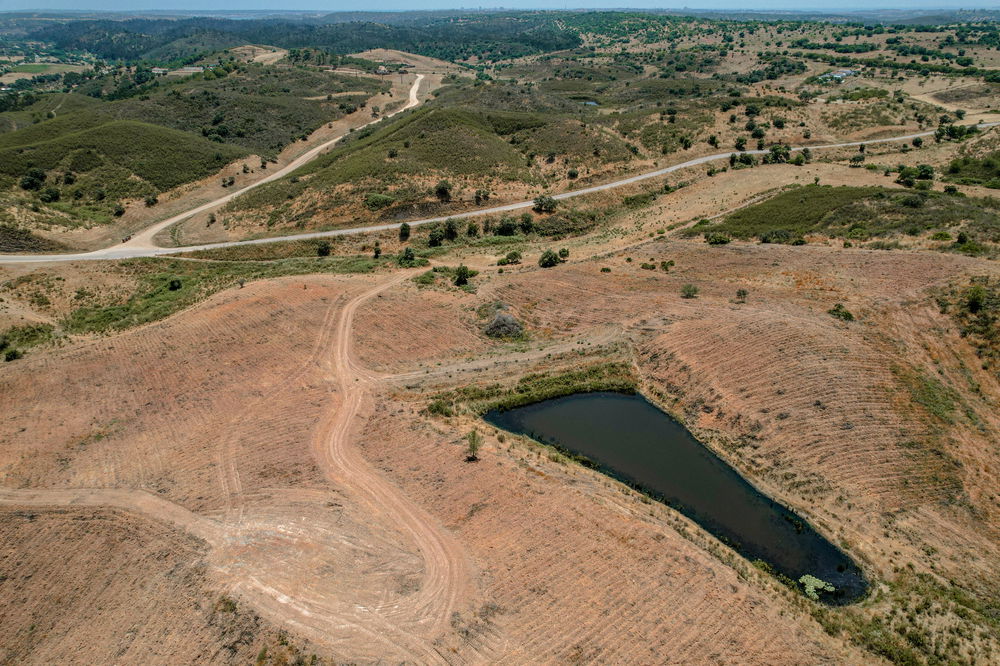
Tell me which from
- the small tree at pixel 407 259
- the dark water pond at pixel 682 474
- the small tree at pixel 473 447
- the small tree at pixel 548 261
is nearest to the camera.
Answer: the dark water pond at pixel 682 474

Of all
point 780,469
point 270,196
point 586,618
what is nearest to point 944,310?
point 780,469

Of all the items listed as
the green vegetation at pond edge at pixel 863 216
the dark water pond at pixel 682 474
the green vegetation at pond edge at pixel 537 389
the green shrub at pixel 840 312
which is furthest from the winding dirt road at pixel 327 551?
the green vegetation at pond edge at pixel 863 216

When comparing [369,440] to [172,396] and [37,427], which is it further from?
[37,427]

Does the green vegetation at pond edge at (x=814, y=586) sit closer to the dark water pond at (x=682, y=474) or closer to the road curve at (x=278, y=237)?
the dark water pond at (x=682, y=474)

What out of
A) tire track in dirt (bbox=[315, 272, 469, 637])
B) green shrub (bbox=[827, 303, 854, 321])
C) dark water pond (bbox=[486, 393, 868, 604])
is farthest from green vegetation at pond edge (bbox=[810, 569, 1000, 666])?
green shrub (bbox=[827, 303, 854, 321])

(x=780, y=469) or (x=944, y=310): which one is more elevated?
(x=944, y=310)

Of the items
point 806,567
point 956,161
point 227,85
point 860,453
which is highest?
point 227,85

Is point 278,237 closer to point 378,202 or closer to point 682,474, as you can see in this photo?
point 378,202
